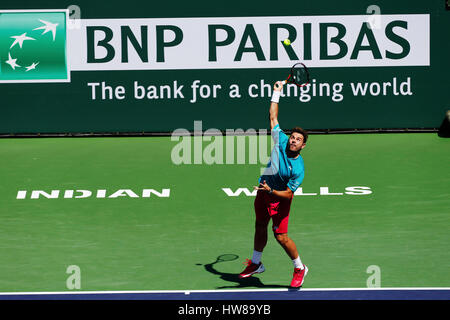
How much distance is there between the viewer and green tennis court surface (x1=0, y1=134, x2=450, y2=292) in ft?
35.3

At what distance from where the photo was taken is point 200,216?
537 inches

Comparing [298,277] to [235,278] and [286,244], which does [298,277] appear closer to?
→ [286,244]

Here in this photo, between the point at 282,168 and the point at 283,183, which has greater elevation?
the point at 282,168

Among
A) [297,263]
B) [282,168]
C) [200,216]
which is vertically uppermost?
[282,168]

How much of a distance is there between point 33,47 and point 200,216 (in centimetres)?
768

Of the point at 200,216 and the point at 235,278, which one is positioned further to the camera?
the point at 200,216

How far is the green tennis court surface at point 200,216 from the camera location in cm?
1075

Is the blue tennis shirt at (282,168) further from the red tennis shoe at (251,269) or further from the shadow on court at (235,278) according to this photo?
the shadow on court at (235,278)

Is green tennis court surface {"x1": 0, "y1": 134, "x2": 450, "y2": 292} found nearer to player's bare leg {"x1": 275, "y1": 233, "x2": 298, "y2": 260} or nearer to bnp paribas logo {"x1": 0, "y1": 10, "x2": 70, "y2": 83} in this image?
player's bare leg {"x1": 275, "y1": 233, "x2": 298, "y2": 260}

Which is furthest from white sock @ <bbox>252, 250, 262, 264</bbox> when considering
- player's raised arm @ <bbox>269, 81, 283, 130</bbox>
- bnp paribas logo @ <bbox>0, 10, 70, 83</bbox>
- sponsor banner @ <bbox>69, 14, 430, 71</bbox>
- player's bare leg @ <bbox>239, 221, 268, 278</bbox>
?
bnp paribas logo @ <bbox>0, 10, 70, 83</bbox>

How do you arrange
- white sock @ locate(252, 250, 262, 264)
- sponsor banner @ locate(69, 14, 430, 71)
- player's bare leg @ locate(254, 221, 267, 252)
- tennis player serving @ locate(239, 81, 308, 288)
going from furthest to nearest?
sponsor banner @ locate(69, 14, 430, 71) < white sock @ locate(252, 250, 262, 264) < player's bare leg @ locate(254, 221, 267, 252) < tennis player serving @ locate(239, 81, 308, 288)

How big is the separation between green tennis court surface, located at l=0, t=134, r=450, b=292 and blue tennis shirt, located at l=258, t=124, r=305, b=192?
3.63ft

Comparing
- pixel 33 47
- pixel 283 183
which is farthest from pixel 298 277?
pixel 33 47
